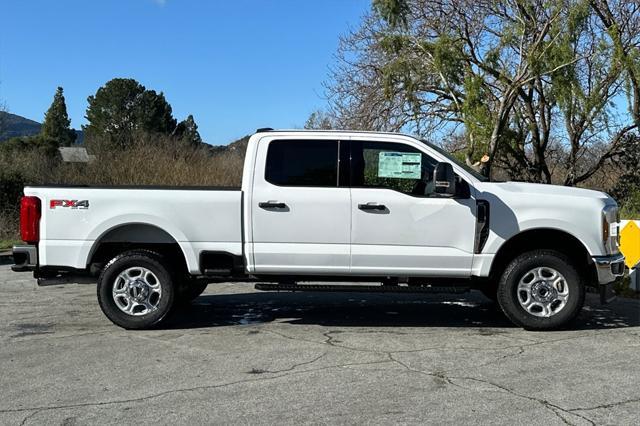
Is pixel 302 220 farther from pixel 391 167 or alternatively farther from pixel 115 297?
pixel 115 297

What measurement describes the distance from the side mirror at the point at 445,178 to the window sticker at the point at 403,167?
333 millimetres

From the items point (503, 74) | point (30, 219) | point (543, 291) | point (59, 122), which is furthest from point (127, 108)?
point (543, 291)

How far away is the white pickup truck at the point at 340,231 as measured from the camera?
6.53 meters

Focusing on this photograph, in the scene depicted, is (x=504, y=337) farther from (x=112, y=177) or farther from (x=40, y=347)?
(x=112, y=177)

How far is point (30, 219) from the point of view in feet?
21.9

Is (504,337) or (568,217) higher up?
(568,217)

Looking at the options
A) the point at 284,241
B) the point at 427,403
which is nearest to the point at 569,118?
the point at 284,241

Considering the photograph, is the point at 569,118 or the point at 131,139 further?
the point at 131,139

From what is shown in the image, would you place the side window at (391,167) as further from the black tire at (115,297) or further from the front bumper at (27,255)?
the front bumper at (27,255)

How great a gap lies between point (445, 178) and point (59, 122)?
79.8 meters

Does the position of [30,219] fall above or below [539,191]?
below

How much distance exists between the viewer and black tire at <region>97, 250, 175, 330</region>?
6.72 m

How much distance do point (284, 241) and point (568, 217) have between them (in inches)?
119

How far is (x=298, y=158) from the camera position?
22.3 ft
